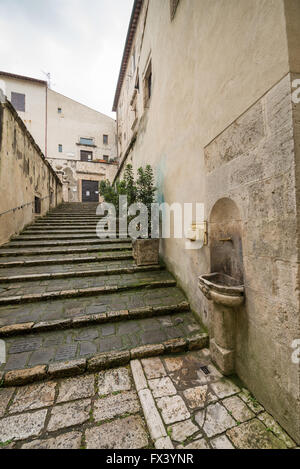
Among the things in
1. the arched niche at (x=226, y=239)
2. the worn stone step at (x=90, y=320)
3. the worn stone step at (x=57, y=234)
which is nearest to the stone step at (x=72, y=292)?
the worn stone step at (x=90, y=320)

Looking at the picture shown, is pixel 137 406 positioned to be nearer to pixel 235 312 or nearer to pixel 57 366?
pixel 57 366

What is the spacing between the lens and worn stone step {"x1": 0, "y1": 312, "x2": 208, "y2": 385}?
76.4 inches

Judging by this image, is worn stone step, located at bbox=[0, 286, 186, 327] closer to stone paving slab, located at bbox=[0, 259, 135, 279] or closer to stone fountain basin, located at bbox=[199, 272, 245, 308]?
stone paving slab, located at bbox=[0, 259, 135, 279]

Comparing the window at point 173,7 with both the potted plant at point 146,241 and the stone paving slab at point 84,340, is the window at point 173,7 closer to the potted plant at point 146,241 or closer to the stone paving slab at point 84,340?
the potted plant at point 146,241

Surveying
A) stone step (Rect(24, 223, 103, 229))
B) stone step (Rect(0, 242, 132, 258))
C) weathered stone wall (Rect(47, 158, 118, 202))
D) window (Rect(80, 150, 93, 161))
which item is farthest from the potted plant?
window (Rect(80, 150, 93, 161))

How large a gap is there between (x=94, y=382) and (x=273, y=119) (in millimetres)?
2827

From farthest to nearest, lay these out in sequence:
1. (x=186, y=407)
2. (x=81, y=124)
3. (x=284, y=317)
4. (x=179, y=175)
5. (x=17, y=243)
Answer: (x=81, y=124) < (x=17, y=243) < (x=179, y=175) < (x=186, y=407) < (x=284, y=317)

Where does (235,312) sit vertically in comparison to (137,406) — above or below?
above

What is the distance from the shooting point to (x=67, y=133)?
689 inches

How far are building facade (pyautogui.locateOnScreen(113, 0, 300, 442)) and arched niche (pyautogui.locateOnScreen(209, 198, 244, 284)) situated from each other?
12mm

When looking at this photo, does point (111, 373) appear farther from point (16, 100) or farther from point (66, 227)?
point (16, 100)

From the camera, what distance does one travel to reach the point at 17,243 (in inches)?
186
